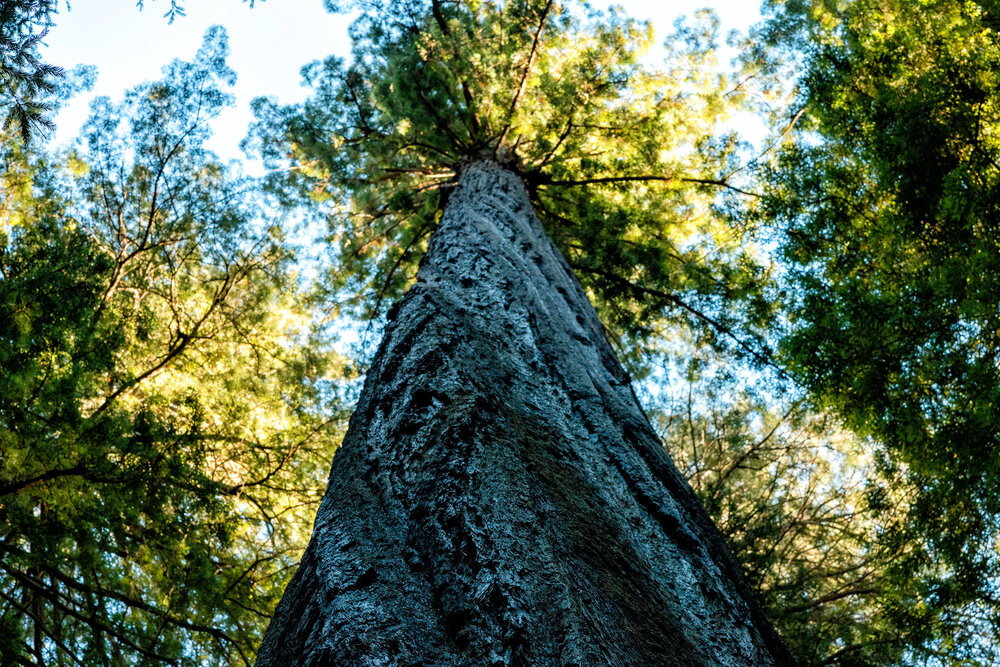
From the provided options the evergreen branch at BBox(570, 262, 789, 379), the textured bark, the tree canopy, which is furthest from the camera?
the evergreen branch at BBox(570, 262, 789, 379)

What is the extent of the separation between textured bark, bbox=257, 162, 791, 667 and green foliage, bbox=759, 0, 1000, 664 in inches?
125

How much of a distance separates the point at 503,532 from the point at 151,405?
638 centimetres

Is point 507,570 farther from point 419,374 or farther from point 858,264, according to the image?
point 858,264

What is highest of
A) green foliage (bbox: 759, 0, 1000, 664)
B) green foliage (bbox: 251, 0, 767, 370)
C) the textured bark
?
green foliage (bbox: 251, 0, 767, 370)

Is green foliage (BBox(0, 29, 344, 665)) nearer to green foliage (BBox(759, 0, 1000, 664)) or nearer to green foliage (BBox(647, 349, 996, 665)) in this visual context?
green foliage (BBox(647, 349, 996, 665))

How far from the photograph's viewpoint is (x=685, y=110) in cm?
720

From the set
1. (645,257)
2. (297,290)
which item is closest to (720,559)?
(645,257)

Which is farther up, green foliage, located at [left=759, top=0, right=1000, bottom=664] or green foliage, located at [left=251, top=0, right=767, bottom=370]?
green foliage, located at [left=251, top=0, right=767, bottom=370]

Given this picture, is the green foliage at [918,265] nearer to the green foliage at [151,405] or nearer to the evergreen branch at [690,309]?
the evergreen branch at [690,309]

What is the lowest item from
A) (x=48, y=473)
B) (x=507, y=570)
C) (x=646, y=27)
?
(x=507, y=570)

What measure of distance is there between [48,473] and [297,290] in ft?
Answer: 13.8

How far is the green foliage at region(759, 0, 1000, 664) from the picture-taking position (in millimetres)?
4168

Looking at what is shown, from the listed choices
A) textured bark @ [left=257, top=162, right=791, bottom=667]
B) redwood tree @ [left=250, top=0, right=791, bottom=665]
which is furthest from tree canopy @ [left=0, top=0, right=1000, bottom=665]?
textured bark @ [left=257, top=162, right=791, bottom=667]

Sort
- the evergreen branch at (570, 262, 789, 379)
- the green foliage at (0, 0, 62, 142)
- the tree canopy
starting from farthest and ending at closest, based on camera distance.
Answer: the evergreen branch at (570, 262, 789, 379) < the tree canopy < the green foliage at (0, 0, 62, 142)
